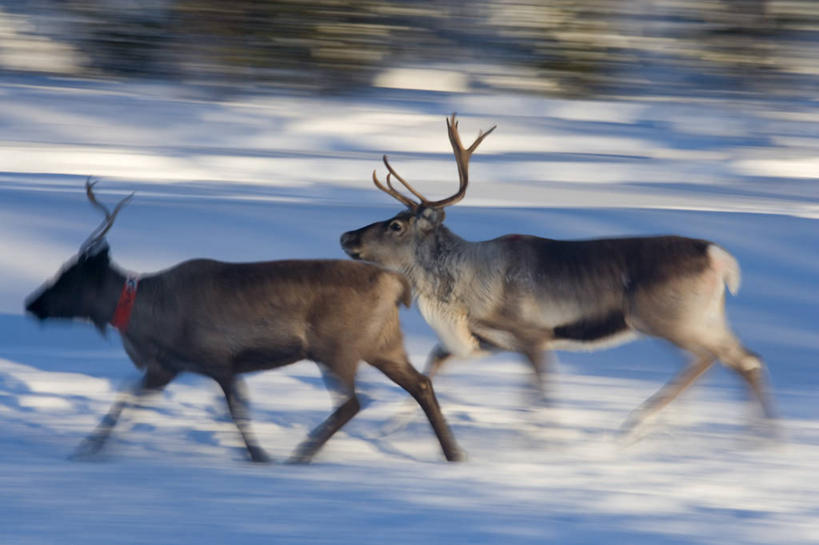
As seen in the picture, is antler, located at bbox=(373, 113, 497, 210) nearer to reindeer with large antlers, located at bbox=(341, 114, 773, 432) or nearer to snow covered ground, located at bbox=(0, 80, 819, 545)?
reindeer with large antlers, located at bbox=(341, 114, 773, 432)

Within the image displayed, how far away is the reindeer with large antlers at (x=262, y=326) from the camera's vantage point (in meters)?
5.11

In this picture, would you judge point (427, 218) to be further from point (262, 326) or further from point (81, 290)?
point (81, 290)

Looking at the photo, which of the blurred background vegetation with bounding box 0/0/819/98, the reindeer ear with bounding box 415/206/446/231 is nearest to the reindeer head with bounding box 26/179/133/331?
the reindeer ear with bounding box 415/206/446/231

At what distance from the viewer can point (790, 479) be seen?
4938 mm

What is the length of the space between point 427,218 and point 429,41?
9349 mm

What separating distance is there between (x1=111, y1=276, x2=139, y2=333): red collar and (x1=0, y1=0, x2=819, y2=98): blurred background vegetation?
982 centimetres

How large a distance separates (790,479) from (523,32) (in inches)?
435

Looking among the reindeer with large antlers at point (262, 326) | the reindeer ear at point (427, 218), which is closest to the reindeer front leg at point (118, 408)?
the reindeer with large antlers at point (262, 326)

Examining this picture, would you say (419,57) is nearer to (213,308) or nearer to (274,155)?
(274,155)

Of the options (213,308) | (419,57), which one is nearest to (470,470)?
(213,308)

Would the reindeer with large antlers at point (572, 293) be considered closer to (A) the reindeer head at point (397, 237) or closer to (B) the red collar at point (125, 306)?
(A) the reindeer head at point (397, 237)

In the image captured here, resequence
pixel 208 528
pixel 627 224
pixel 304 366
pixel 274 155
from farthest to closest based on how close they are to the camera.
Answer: pixel 274 155 → pixel 627 224 → pixel 304 366 → pixel 208 528

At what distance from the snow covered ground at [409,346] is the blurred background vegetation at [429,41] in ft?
2.13

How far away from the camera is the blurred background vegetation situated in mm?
14992
